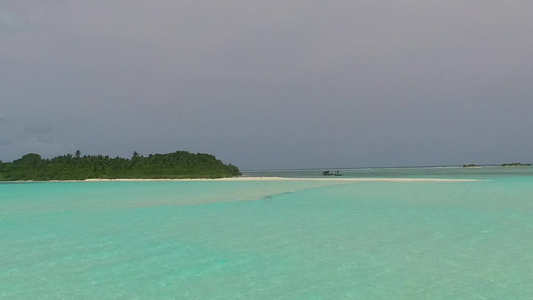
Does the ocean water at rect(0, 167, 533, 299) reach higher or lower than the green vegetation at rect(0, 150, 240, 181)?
lower

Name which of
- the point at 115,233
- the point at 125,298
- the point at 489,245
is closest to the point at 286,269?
the point at 125,298

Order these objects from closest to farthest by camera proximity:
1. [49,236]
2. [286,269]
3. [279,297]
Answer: [279,297] → [286,269] → [49,236]

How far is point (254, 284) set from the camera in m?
7.22

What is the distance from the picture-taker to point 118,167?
3066 inches

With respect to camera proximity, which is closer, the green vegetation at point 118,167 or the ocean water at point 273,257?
the ocean water at point 273,257

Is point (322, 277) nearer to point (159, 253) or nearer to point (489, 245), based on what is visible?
point (159, 253)

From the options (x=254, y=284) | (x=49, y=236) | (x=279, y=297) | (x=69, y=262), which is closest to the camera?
(x=279, y=297)

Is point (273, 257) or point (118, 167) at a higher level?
point (118, 167)

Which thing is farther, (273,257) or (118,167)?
(118,167)

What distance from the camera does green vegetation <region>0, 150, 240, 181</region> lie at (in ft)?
241

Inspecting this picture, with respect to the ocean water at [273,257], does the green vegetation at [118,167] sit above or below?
above

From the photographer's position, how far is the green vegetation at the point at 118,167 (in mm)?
73438

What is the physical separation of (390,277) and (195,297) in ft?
11.3

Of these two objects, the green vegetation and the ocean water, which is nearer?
the ocean water
